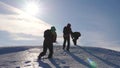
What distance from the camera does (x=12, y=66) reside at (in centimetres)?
1680

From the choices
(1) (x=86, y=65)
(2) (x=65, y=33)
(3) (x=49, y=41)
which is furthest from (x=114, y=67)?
(2) (x=65, y=33)

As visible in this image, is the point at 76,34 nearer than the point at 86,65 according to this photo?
No

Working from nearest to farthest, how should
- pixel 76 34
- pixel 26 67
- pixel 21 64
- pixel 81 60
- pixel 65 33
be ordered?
1. pixel 26 67
2. pixel 21 64
3. pixel 81 60
4. pixel 65 33
5. pixel 76 34

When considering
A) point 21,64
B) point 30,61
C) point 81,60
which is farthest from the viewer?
point 81,60

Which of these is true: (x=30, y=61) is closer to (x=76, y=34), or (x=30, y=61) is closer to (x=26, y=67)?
(x=26, y=67)

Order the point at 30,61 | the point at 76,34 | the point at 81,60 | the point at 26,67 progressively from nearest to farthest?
the point at 26,67
the point at 30,61
the point at 81,60
the point at 76,34

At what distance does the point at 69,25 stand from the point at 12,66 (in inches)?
405

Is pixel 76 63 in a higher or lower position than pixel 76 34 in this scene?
lower

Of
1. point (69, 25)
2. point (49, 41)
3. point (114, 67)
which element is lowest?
point (114, 67)

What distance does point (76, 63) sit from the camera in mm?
18500

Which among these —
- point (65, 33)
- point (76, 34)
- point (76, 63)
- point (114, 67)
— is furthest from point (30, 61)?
point (76, 34)

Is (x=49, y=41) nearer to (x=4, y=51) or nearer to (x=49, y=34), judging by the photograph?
(x=49, y=34)

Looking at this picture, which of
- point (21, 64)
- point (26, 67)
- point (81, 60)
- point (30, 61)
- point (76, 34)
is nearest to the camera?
point (26, 67)

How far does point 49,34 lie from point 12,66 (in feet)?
12.8
